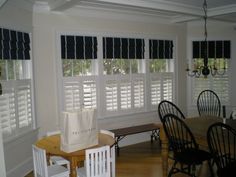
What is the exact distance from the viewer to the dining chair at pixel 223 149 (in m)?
2.75

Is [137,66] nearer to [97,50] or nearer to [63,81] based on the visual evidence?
[97,50]

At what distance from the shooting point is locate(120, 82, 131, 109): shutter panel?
16.9 feet

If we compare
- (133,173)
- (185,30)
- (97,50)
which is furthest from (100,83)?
(185,30)

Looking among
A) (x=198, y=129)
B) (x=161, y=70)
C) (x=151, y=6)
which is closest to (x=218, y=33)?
(x=161, y=70)

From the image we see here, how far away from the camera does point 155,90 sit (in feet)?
18.3

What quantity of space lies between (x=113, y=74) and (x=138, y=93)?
0.70 metres

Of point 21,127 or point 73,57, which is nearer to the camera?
point 21,127

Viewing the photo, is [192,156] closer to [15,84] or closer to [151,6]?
[151,6]

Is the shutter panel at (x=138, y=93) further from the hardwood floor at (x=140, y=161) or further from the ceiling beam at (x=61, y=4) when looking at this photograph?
the ceiling beam at (x=61, y=4)

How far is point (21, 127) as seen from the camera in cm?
391

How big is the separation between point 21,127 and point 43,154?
56.6 inches

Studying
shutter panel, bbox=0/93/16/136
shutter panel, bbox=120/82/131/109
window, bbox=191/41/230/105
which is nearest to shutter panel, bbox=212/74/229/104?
window, bbox=191/41/230/105

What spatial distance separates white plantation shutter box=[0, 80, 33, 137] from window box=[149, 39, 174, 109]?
257 centimetres

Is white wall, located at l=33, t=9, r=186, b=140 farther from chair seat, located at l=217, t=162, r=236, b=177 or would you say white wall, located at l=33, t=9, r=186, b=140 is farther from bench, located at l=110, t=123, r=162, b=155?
chair seat, located at l=217, t=162, r=236, b=177
